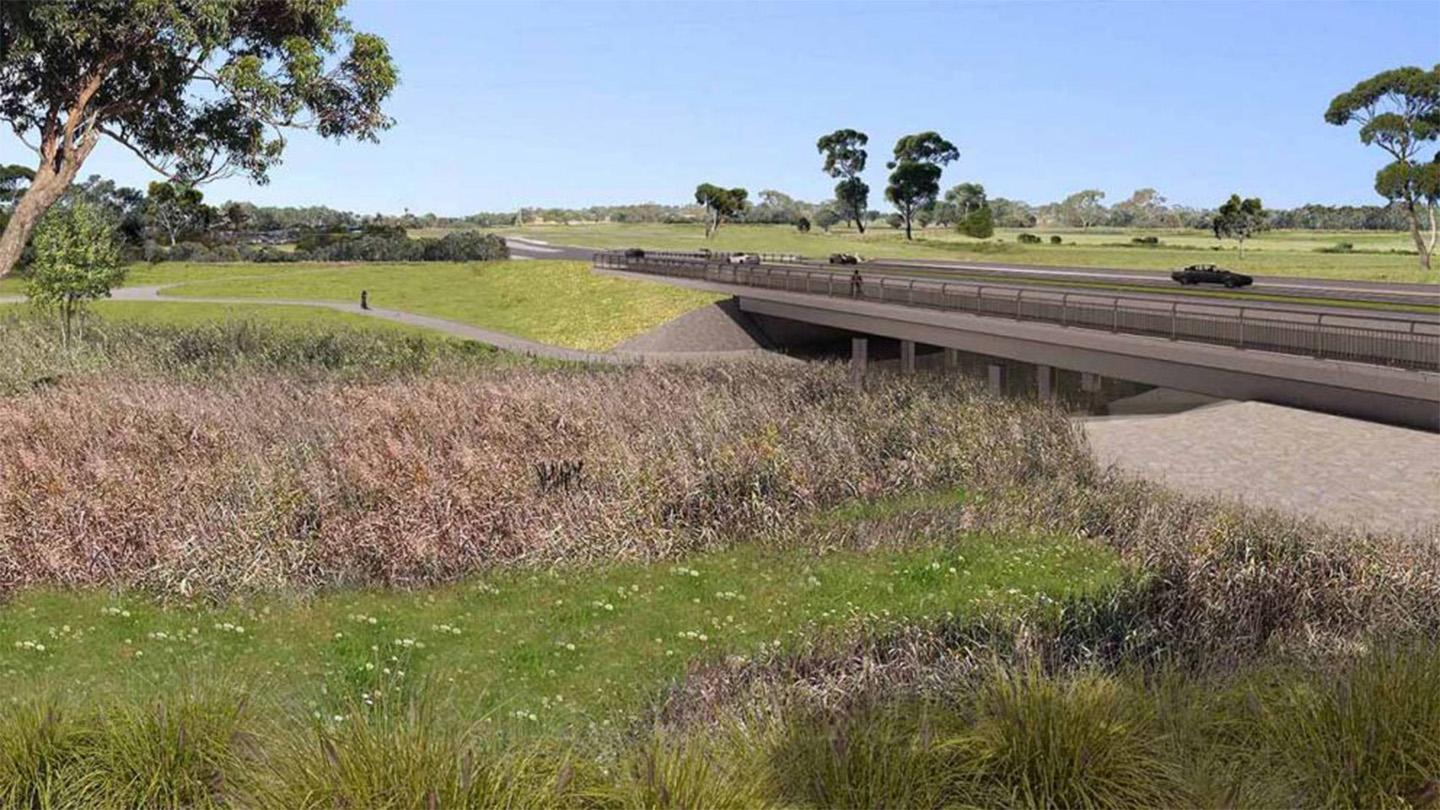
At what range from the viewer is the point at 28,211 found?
34.6 metres

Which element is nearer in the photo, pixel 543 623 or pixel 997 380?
pixel 543 623

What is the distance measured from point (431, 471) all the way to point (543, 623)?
18.4ft

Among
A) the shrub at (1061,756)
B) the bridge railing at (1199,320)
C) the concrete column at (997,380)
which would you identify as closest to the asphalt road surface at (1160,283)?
the bridge railing at (1199,320)

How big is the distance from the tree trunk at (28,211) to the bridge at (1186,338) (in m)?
25.2

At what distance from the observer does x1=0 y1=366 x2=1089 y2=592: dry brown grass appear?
57.3 ft

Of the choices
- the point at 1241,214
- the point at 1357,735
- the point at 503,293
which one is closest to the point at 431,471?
the point at 1357,735

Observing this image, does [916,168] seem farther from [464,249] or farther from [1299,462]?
[1299,462]

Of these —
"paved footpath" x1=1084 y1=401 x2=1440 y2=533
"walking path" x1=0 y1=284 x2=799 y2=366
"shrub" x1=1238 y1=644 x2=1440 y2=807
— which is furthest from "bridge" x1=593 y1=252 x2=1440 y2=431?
"shrub" x1=1238 y1=644 x2=1440 y2=807

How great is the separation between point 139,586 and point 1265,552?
15953mm

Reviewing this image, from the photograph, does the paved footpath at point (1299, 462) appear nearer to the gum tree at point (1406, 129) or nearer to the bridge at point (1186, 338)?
the bridge at point (1186, 338)

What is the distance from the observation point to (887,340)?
57469mm

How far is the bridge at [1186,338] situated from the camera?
80.8 feet

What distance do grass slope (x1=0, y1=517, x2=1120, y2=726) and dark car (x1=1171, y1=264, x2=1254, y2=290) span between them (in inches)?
1384

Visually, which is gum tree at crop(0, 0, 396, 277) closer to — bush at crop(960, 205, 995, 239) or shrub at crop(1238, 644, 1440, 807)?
shrub at crop(1238, 644, 1440, 807)
